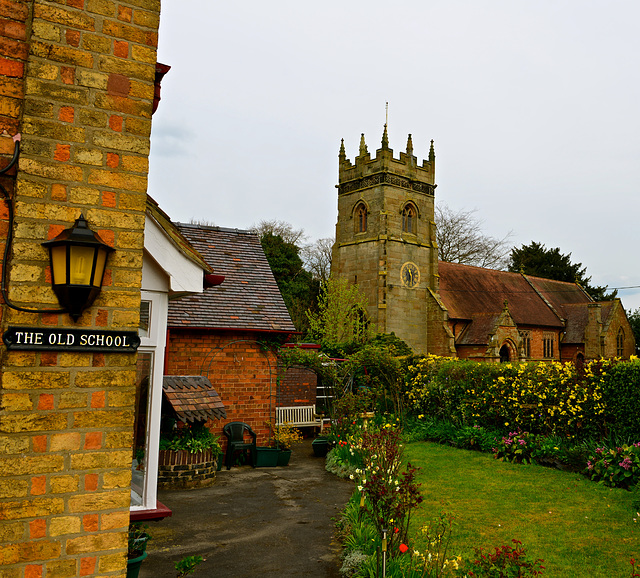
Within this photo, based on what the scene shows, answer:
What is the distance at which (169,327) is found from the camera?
12.1m

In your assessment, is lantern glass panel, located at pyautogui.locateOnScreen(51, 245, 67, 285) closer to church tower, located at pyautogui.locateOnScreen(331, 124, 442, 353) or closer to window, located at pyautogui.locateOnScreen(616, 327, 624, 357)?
church tower, located at pyautogui.locateOnScreen(331, 124, 442, 353)

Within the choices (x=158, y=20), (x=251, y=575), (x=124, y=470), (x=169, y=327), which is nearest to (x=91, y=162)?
(x=158, y=20)

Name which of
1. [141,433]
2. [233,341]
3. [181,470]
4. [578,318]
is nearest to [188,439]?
[181,470]

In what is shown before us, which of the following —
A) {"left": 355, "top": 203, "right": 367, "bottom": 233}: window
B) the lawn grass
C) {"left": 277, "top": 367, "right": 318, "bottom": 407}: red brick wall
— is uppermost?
{"left": 355, "top": 203, "right": 367, "bottom": 233}: window

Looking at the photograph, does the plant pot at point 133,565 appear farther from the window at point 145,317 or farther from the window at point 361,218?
the window at point 361,218

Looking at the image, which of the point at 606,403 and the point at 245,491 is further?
the point at 606,403

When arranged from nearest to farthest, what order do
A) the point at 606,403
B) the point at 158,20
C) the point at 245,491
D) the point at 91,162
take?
1. the point at 91,162
2. the point at 158,20
3. the point at 245,491
4. the point at 606,403

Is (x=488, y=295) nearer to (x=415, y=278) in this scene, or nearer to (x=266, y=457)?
(x=415, y=278)

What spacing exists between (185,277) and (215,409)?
16.4 ft

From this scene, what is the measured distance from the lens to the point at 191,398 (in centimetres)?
1020

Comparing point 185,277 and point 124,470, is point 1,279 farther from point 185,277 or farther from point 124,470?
point 185,277

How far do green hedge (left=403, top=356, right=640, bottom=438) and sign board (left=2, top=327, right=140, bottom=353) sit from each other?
34.5ft

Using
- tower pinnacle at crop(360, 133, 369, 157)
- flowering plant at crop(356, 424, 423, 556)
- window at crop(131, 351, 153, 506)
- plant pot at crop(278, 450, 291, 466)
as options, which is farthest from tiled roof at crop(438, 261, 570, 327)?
window at crop(131, 351, 153, 506)

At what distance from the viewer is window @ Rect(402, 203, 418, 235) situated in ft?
111
